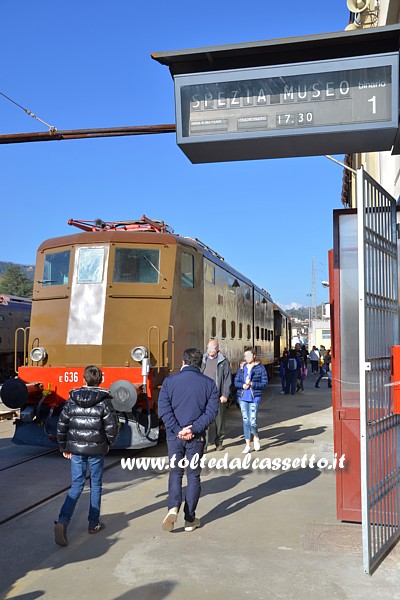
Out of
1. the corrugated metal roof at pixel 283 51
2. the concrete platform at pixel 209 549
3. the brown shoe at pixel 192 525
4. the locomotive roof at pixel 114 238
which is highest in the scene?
the corrugated metal roof at pixel 283 51

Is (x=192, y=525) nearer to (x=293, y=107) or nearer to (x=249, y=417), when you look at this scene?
(x=293, y=107)

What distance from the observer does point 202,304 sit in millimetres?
12156

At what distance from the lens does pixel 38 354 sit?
10.3 metres

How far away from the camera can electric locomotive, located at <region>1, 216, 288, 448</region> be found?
9.73m

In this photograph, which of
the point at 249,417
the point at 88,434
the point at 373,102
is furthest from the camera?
the point at 249,417

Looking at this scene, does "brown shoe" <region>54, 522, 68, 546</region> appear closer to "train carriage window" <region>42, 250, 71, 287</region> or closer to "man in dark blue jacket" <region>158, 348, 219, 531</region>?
"man in dark blue jacket" <region>158, 348, 219, 531</region>

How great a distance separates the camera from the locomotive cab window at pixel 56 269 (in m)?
10.9

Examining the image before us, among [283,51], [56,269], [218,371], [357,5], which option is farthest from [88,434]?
[357,5]

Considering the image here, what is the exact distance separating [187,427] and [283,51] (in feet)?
12.1

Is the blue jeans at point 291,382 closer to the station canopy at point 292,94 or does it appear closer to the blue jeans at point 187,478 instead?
the blue jeans at point 187,478

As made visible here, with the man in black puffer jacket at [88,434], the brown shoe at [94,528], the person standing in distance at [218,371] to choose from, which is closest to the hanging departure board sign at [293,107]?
the man in black puffer jacket at [88,434]

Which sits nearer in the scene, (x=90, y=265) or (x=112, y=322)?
(x=112, y=322)

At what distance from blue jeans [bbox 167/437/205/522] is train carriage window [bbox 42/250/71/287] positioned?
522 centimetres

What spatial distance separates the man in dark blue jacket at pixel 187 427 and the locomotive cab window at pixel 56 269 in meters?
4.96
